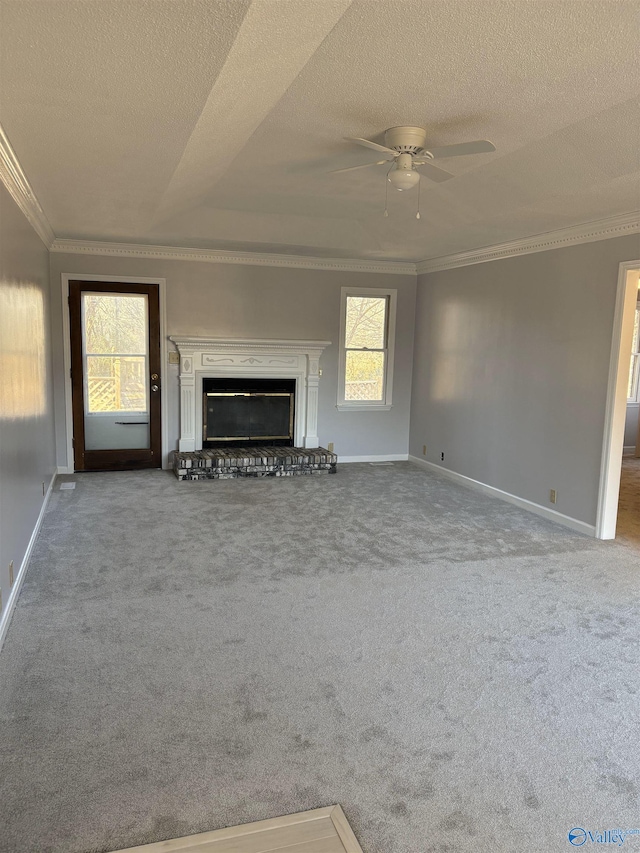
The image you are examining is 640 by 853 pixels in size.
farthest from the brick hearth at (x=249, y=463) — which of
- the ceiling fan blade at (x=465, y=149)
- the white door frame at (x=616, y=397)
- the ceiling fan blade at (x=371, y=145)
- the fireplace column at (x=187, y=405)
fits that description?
the ceiling fan blade at (x=465, y=149)

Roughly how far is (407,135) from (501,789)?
2.90m

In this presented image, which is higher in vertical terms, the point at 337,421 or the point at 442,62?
the point at 442,62

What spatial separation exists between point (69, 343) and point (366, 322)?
3.44m

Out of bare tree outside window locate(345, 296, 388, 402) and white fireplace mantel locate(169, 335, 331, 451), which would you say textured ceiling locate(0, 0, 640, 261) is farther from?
bare tree outside window locate(345, 296, 388, 402)

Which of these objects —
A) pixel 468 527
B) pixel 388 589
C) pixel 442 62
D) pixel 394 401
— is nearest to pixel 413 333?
pixel 394 401

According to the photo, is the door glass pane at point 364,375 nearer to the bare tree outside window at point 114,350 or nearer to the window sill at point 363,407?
the window sill at point 363,407

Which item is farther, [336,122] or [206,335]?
[206,335]

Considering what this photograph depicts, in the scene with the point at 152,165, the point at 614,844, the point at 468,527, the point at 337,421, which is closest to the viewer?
the point at 614,844

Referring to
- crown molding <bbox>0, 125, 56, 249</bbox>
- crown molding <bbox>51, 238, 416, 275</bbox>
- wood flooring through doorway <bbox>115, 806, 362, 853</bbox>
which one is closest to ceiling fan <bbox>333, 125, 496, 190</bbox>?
crown molding <bbox>0, 125, 56, 249</bbox>

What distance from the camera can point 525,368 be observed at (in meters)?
5.58

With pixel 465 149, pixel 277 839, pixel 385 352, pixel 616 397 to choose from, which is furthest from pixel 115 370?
pixel 277 839

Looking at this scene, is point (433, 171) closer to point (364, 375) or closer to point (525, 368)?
point (525, 368)

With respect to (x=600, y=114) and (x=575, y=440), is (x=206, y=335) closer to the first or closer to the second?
(x=575, y=440)

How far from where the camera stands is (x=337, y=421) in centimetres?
746
